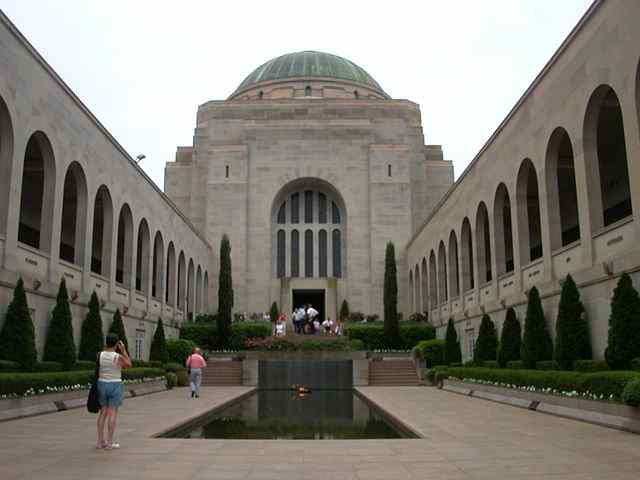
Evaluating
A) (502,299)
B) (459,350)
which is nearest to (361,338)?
(459,350)

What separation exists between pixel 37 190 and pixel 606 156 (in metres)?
22.6

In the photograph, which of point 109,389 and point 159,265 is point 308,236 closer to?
point 159,265

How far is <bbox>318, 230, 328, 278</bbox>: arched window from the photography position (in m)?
47.9

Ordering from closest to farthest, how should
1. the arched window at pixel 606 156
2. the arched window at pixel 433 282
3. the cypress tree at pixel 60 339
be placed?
the arched window at pixel 606 156
the cypress tree at pixel 60 339
the arched window at pixel 433 282

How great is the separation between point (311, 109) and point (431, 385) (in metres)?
27.7

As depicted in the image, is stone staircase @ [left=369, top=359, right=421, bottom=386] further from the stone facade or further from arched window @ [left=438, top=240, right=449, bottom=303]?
arched window @ [left=438, top=240, right=449, bottom=303]

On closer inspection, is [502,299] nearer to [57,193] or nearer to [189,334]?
[57,193]

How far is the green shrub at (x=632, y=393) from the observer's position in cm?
1113

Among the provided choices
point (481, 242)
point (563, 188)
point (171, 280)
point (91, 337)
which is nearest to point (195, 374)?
point (91, 337)

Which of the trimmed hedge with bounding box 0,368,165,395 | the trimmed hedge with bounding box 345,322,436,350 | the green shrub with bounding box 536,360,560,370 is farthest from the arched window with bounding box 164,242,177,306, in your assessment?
the green shrub with bounding box 536,360,560,370

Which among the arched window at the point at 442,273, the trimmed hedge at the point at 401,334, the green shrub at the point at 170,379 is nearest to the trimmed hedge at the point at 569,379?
the green shrub at the point at 170,379

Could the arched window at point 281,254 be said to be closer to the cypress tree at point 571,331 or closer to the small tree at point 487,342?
the small tree at point 487,342

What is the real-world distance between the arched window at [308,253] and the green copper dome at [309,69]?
720 inches

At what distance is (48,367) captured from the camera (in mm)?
17781
